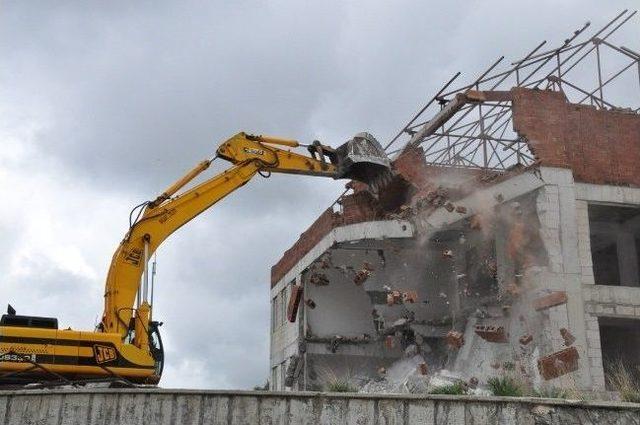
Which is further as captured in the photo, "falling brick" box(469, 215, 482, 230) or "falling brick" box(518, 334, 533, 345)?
"falling brick" box(469, 215, 482, 230)

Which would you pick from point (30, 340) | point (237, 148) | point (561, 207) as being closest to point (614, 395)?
point (561, 207)

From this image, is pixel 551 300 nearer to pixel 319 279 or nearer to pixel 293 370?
pixel 319 279

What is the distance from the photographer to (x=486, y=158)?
25312 millimetres

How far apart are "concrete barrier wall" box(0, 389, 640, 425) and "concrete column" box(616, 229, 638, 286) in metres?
14.7

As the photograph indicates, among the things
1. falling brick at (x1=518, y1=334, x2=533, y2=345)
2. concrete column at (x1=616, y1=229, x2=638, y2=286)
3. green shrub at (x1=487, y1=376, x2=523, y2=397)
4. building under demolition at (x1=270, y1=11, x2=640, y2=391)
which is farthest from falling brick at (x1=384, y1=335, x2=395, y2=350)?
green shrub at (x1=487, y1=376, x2=523, y2=397)

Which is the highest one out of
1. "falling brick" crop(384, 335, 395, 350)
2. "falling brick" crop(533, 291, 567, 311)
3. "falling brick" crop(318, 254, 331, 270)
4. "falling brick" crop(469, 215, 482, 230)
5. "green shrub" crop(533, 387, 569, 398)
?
"falling brick" crop(318, 254, 331, 270)

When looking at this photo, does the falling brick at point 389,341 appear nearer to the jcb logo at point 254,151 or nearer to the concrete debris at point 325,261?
the concrete debris at point 325,261

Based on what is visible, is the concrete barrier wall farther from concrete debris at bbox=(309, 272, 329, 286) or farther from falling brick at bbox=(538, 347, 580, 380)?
concrete debris at bbox=(309, 272, 329, 286)

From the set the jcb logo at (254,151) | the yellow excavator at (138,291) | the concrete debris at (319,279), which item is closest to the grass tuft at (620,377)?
the yellow excavator at (138,291)

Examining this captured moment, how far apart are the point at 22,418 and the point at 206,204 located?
630cm

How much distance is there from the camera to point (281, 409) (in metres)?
11.5

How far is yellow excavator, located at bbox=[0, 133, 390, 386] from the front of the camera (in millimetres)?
13812

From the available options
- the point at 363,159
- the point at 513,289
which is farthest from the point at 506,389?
the point at 513,289

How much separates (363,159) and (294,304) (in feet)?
45.6
